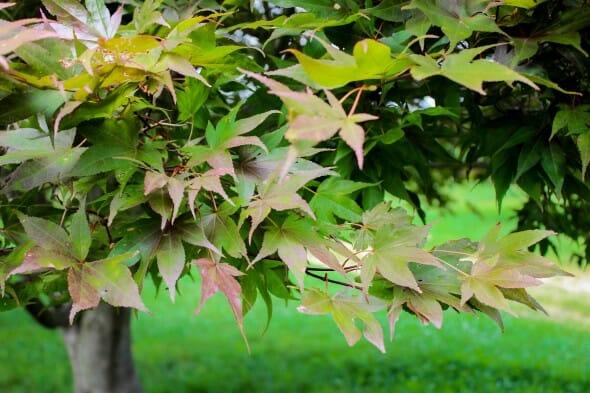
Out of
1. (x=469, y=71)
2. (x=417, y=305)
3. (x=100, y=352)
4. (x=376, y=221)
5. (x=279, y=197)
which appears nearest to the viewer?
(x=469, y=71)

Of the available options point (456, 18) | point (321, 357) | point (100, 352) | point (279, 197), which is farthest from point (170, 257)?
point (321, 357)

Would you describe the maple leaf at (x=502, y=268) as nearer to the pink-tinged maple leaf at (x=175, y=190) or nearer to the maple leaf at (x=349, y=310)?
the maple leaf at (x=349, y=310)

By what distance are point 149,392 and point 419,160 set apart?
4258 mm

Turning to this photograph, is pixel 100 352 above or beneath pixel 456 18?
beneath

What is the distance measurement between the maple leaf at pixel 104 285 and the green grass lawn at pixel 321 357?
3402mm

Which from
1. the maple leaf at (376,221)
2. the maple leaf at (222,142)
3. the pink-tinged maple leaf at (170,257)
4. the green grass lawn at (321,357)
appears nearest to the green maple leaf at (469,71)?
the maple leaf at (222,142)

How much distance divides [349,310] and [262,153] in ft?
1.12

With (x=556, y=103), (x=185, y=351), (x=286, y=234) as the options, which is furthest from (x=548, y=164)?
(x=185, y=351)

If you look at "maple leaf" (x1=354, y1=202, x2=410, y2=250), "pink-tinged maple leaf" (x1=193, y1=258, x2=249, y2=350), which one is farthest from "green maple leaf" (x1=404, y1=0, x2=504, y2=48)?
"pink-tinged maple leaf" (x1=193, y1=258, x2=249, y2=350)

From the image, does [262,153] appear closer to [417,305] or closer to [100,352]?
[417,305]

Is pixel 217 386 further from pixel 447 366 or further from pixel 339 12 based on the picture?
pixel 339 12

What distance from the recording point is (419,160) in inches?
65.7

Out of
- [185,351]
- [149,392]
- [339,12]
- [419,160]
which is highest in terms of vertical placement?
[339,12]

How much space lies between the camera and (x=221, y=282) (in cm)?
102
